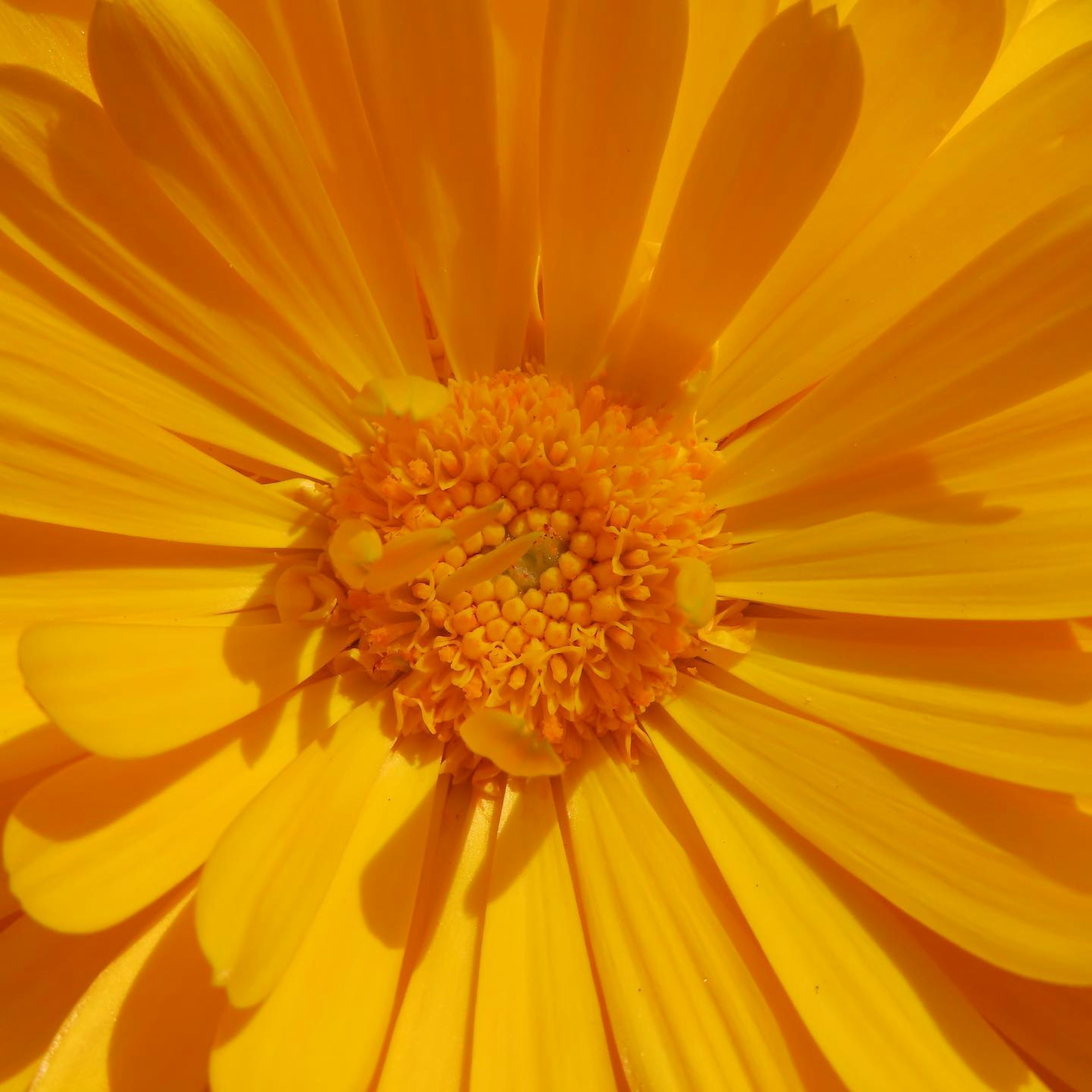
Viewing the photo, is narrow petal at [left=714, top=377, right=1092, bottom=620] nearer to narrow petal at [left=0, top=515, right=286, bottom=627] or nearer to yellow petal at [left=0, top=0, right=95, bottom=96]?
narrow petal at [left=0, top=515, right=286, bottom=627]

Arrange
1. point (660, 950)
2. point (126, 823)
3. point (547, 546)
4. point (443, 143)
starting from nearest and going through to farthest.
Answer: point (126, 823) → point (660, 950) → point (443, 143) → point (547, 546)

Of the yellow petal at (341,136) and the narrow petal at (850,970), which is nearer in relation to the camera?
the narrow petal at (850,970)

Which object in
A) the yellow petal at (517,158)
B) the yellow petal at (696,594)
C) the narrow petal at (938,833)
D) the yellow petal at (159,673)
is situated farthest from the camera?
the yellow petal at (517,158)

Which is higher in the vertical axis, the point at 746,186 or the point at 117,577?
the point at 746,186

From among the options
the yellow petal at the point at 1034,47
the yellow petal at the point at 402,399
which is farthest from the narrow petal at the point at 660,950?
the yellow petal at the point at 1034,47

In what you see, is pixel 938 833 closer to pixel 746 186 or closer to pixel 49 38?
pixel 746 186

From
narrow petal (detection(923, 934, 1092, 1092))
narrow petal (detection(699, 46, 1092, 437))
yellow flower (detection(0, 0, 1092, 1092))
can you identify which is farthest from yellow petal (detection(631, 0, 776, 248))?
narrow petal (detection(923, 934, 1092, 1092))

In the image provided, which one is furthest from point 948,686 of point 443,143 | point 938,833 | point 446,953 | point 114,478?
point 114,478

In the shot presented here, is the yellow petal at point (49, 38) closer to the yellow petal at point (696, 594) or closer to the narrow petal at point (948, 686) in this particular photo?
the yellow petal at point (696, 594)
